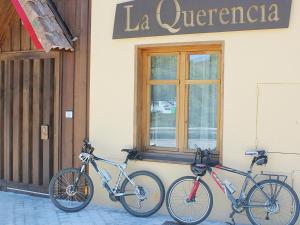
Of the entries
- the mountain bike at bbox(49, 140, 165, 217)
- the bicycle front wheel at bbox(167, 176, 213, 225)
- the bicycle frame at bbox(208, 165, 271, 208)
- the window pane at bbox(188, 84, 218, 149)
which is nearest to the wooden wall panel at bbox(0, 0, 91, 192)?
the mountain bike at bbox(49, 140, 165, 217)

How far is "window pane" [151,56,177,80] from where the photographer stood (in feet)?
23.9

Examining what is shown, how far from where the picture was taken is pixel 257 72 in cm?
644

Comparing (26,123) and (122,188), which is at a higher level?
(26,123)

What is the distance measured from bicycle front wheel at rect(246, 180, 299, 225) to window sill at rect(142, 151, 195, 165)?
1.13 metres

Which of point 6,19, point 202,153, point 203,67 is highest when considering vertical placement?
point 6,19

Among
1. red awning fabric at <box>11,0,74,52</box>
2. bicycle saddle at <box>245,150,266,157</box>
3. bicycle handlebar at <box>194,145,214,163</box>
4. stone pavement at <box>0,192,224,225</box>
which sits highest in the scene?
red awning fabric at <box>11,0,74,52</box>

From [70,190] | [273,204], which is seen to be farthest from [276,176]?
[70,190]

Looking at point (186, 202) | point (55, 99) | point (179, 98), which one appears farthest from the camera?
point (55, 99)

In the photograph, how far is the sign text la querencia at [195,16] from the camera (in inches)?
247

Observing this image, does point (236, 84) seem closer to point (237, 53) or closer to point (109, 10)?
point (237, 53)

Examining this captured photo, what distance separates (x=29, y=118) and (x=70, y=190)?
185 cm

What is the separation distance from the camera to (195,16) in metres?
6.76

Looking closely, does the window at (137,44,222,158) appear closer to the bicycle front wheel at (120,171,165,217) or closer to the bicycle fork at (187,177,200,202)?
the bicycle front wheel at (120,171,165,217)

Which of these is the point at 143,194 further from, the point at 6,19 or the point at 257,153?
the point at 6,19
